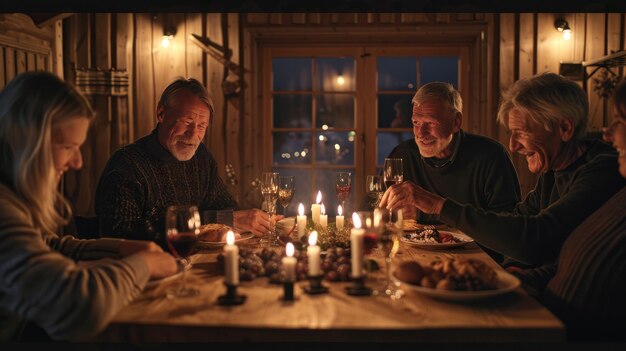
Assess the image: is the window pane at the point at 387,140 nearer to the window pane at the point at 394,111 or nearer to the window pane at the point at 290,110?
the window pane at the point at 394,111

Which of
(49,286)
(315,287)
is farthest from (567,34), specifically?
(49,286)

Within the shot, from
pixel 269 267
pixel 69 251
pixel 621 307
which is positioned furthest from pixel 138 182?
pixel 621 307

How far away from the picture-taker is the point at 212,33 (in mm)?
5086

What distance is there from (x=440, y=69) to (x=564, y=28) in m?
1.08

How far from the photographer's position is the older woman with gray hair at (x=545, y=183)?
1827 mm

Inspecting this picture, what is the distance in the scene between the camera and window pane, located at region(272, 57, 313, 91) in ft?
17.4

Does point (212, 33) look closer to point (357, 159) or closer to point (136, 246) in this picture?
point (357, 159)

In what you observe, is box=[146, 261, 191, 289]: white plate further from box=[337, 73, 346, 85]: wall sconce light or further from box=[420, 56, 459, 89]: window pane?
box=[420, 56, 459, 89]: window pane

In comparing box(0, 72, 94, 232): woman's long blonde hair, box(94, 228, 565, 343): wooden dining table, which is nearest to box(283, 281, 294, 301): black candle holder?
box(94, 228, 565, 343): wooden dining table

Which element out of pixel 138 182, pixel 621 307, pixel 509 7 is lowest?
pixel 621 307

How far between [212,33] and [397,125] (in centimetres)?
187

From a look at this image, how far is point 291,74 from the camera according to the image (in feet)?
17.5

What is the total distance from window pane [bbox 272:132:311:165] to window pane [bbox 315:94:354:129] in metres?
0.27

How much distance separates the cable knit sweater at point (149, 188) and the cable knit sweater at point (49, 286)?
1052 mm
